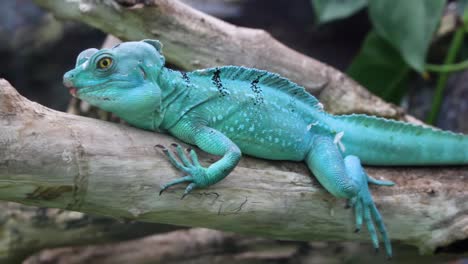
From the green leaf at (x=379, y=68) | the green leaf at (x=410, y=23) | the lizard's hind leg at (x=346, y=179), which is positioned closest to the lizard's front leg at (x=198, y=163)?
the lizard's hind leg at (x=346, y=179)

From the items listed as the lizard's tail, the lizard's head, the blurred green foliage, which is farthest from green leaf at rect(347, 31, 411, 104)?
the lizard's head

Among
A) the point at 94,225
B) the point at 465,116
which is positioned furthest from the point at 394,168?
the point at 465,116

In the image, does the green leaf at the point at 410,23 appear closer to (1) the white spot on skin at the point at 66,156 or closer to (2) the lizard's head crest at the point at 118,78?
(2) the lizard's head crest at the point at 118,78

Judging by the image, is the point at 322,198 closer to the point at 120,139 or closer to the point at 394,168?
the point at 394,168

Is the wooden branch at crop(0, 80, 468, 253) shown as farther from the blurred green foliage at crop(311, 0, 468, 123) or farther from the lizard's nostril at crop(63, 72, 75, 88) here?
the blurred green foliage at crop(311, 0, 468, 123)

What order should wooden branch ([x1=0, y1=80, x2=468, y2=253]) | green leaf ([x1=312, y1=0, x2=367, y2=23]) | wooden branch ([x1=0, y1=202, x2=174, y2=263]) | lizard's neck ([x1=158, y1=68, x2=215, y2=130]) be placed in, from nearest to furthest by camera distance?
Result: 1. wooden branch ([x1=0, y1=80, x2=468, y2=253])
2. lizard's neck ([x1=158, y1=68, x2=215, y2=130])
3. wooden branch ([x1=0, y1=202, x2=174, y2=263])
4. green leaf ([x1=312, y1=0, x2=367, y2=23])

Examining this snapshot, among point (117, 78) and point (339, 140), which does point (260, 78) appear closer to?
point (339, 140)
